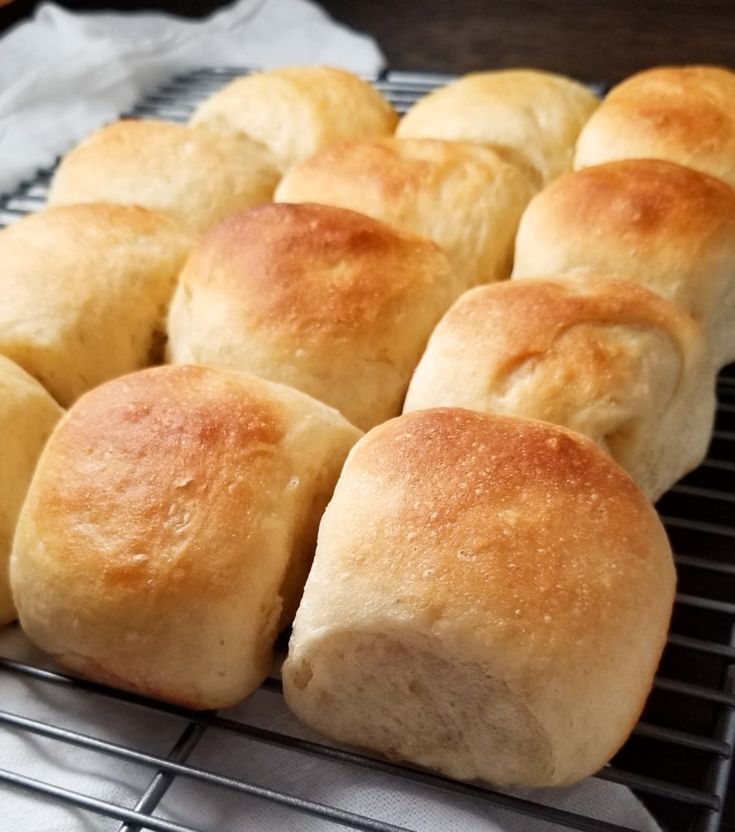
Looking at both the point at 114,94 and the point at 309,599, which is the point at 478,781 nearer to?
the point at 309,599

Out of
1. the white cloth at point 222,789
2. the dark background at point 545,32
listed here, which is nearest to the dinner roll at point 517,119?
the dark background at point 545,32

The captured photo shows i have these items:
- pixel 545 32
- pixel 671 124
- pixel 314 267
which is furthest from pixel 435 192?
pixel 545 32

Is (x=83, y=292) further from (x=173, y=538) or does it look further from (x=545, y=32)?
(x=545, y=32)

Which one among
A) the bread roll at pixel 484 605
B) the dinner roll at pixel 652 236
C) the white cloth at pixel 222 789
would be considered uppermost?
the dinner roll at pixel 652 236

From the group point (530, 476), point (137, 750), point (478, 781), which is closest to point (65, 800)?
point (137, 750)

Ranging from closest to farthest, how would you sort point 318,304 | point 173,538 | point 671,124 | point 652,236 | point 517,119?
point 173,538, point 318,304, point 652,236, point 671,124, point 517,119

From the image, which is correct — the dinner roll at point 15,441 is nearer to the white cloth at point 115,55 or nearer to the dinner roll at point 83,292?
the dinner roll at point 83,292

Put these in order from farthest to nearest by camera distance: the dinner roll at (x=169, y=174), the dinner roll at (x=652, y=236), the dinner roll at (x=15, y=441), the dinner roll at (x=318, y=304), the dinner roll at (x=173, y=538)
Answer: the dinner roll at (x=169, y=174) < the dinner roll at (x=652, y=236) < the dinner roll at (x=318, y=304) < the dinner roll at (x=15, y=441) < the dinner roll at (x=173, y=538)
